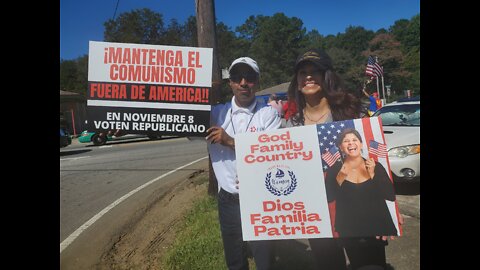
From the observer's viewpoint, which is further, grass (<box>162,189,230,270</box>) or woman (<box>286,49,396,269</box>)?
grass (<box>162,189,230,270</box>)

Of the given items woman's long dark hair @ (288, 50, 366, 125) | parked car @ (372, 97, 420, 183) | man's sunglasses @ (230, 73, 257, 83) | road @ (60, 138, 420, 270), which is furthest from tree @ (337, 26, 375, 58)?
man's sunglasses @ (230, 73, 257, 83)

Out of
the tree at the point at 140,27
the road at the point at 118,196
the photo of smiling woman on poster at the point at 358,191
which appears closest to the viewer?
the photo of smiling woman on poster at the point at 358,191

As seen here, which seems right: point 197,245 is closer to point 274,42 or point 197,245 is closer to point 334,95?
point 334,95

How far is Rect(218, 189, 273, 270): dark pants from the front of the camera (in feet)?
8.34

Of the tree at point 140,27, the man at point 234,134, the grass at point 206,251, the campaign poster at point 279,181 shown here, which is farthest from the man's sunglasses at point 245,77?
the tree at point 140,27

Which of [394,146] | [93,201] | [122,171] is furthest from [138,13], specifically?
[394,146]

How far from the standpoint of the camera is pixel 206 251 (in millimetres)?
3621

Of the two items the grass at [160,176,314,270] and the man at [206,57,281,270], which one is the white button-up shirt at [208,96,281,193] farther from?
the grass at [160,176,314,270]

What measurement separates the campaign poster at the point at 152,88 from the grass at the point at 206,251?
Answer: 1547mm

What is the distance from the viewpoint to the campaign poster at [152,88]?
98.7 inches

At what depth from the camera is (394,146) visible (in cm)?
567

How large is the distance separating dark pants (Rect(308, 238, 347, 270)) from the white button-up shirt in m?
0.68

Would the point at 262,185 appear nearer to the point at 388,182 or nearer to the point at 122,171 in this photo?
the point at 388,182

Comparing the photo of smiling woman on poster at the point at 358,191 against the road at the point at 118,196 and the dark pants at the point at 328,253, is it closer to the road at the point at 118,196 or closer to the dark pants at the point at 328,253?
the dark pants at the point at 328,253
